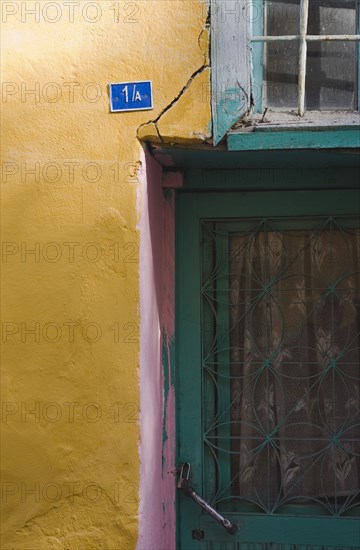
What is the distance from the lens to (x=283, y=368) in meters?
3.37

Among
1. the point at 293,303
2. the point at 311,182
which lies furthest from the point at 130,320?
the point at 311,182

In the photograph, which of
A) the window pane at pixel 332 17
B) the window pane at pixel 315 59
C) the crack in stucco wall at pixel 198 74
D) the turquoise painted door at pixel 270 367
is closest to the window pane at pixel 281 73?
the window pane at pixel 315 59

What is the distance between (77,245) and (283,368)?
1168mm

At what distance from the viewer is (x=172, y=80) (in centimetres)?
297

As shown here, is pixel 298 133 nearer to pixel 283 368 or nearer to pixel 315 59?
pixel 315 59

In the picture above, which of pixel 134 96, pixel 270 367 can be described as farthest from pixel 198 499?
pixel 134 96

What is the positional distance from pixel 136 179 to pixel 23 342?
83 cm

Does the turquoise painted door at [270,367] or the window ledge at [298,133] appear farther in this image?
the turquoise painted door at [270,367]

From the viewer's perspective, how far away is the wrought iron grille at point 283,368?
3320 millimetres

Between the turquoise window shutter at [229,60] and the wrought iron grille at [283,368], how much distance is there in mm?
673

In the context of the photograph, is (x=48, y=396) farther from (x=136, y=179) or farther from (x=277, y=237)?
(x=277, y=237)

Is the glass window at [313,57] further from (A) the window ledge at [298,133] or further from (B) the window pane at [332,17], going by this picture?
(A) the window ledge at [298,133]

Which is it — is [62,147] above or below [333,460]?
above

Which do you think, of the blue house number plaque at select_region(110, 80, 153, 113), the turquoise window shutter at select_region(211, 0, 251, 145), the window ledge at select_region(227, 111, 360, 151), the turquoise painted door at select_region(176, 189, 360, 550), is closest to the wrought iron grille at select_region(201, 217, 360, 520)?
the turquoise painted door at select_region(176, 189, 360, 550)
